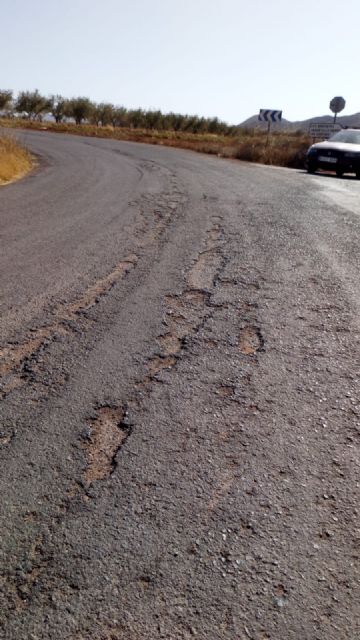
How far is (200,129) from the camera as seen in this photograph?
48.1 m

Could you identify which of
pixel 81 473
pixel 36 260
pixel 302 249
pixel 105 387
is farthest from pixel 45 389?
pixel 302 249

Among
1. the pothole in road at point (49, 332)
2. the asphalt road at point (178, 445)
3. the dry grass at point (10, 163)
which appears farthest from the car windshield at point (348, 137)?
the pothole in road at point (49, 332)

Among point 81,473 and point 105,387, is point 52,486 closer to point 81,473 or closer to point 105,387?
point 81,473

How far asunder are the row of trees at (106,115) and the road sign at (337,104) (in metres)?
29.1

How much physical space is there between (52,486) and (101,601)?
20.6 inches

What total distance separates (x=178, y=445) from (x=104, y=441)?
31 cm

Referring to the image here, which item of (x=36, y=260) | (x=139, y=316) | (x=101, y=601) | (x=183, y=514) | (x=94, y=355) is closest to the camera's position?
(x=101, y=601)

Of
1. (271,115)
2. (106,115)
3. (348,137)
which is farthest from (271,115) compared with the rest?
(106,115)

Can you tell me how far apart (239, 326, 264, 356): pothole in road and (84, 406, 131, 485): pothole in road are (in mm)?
934

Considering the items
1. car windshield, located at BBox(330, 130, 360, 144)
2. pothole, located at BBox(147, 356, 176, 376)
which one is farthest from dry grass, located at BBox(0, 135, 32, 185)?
car windshield, located at BBox(330, 130, 360, 144)

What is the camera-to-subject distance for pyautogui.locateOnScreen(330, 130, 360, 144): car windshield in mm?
13752

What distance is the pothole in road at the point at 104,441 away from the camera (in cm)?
191

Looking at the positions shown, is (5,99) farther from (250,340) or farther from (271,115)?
(250,340)

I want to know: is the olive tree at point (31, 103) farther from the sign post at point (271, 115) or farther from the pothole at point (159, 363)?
the pothole at point (159, 363)
